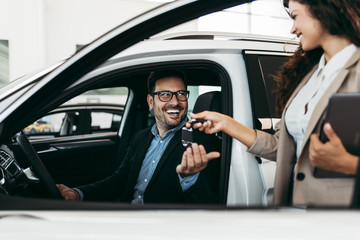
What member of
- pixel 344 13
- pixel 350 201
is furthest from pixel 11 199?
pixel 344 13

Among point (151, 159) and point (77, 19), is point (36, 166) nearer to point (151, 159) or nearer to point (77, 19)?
point (151, 159)

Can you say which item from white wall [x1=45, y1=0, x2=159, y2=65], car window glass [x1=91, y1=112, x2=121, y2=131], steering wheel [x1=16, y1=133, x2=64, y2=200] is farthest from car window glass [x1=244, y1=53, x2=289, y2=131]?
white wall [x1=45, y1=0, x2=159, y2=65]

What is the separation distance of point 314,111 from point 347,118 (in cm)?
23

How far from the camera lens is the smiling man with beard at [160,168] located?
5.96 feet

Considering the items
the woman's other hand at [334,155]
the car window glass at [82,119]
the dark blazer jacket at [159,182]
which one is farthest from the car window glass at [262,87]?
the car window glass at [82,119]

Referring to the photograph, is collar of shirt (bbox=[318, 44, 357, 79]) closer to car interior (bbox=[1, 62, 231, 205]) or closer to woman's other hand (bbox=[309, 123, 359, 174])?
woman's other hand (bbox=[309, 123, 359, 174])

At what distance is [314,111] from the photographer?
3.61ft

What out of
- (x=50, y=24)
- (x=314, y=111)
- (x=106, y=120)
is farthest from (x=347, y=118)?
(x=50, y=24)

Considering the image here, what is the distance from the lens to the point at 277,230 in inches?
31.9

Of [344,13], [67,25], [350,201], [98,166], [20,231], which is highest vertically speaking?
[67,25]

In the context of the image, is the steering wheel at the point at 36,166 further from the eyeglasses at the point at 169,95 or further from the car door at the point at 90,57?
the eyeglasses at the point at 169,95

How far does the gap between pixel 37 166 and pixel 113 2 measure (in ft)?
27.1

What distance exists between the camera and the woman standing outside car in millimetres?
947

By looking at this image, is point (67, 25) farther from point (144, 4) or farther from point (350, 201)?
point (350, 201)
